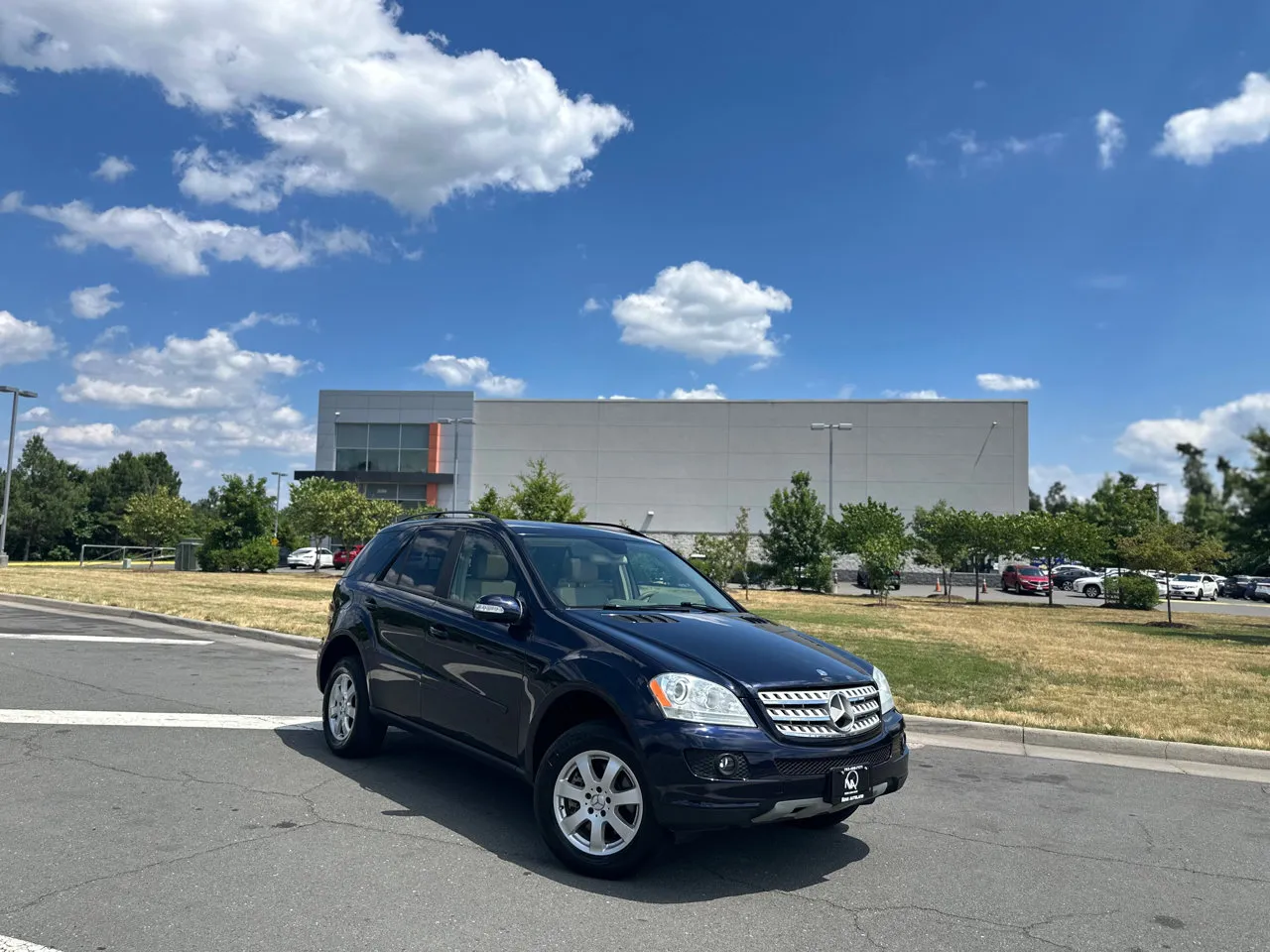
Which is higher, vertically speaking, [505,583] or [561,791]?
[505,583]

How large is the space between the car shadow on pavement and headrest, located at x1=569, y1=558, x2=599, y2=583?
140 cm

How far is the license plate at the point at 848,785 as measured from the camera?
4.26m

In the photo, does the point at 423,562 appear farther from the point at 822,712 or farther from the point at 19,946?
the point at 19,946

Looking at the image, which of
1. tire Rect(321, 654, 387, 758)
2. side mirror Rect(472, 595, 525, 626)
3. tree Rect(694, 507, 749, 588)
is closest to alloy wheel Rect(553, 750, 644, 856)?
side mirror Rect(472, 595, 525, 626)

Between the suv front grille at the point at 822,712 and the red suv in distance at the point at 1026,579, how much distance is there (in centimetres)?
4823

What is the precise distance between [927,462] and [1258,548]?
35.4 meters

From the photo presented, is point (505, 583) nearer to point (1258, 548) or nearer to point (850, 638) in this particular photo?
point (850, 638)

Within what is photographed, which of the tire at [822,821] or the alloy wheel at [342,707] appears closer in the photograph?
the tire at [822,821]

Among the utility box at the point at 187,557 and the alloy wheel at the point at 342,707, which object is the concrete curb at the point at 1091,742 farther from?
the utility box at the point at 187,557

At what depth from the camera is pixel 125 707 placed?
8.10 meters

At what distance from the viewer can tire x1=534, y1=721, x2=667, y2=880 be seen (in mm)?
4254

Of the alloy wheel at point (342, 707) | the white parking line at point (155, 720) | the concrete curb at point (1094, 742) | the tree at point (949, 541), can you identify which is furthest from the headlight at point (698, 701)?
the tree at point (949, 541)

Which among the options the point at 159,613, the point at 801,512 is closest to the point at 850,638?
the point at 159,613

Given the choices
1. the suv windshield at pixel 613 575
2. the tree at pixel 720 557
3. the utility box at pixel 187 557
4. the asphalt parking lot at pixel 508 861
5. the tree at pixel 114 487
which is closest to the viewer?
the asphalt parking lot at pixel 508 861
